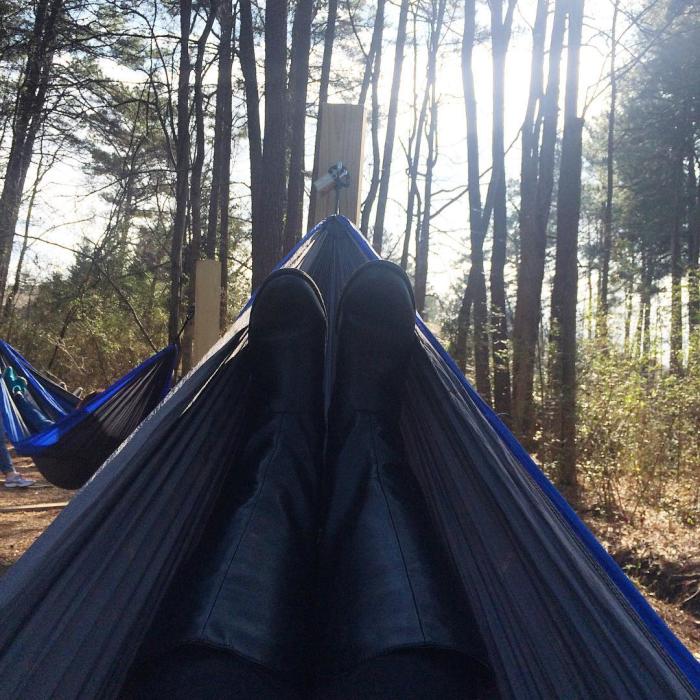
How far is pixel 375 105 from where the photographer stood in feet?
41.8

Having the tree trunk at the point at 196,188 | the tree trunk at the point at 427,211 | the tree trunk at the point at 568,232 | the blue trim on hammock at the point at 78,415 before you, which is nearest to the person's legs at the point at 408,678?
the blue trim on hammock at the point at 78,415

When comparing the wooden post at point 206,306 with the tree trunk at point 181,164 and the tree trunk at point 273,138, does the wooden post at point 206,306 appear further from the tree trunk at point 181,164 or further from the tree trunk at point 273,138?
the tree trunk at point 181,164

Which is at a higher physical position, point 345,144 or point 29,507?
point 345,144

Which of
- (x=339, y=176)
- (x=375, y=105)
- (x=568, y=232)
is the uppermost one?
(x=375, y=105)

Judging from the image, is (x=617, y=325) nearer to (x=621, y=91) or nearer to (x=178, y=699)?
(x=178, y=699)

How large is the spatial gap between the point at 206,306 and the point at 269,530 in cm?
151

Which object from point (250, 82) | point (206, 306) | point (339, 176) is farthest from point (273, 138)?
point (250, 82)

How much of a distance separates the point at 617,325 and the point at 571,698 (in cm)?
508

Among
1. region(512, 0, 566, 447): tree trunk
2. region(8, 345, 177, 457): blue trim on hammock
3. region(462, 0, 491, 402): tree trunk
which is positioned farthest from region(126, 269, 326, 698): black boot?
region(462, 0, 491, 402): tree trunk

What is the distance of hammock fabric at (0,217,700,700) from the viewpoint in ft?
2.24

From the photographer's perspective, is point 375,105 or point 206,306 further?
point 375,105

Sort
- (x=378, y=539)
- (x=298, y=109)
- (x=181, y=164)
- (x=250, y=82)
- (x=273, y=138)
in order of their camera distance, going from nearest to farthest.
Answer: (x=378, y=539)
(x=273, y=138)
(x=298, y=109)
(x=250, y=82)
(x=181, y=164)

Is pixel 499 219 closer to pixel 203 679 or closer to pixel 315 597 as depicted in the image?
pixel 315 597

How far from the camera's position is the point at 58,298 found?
1018 cm
